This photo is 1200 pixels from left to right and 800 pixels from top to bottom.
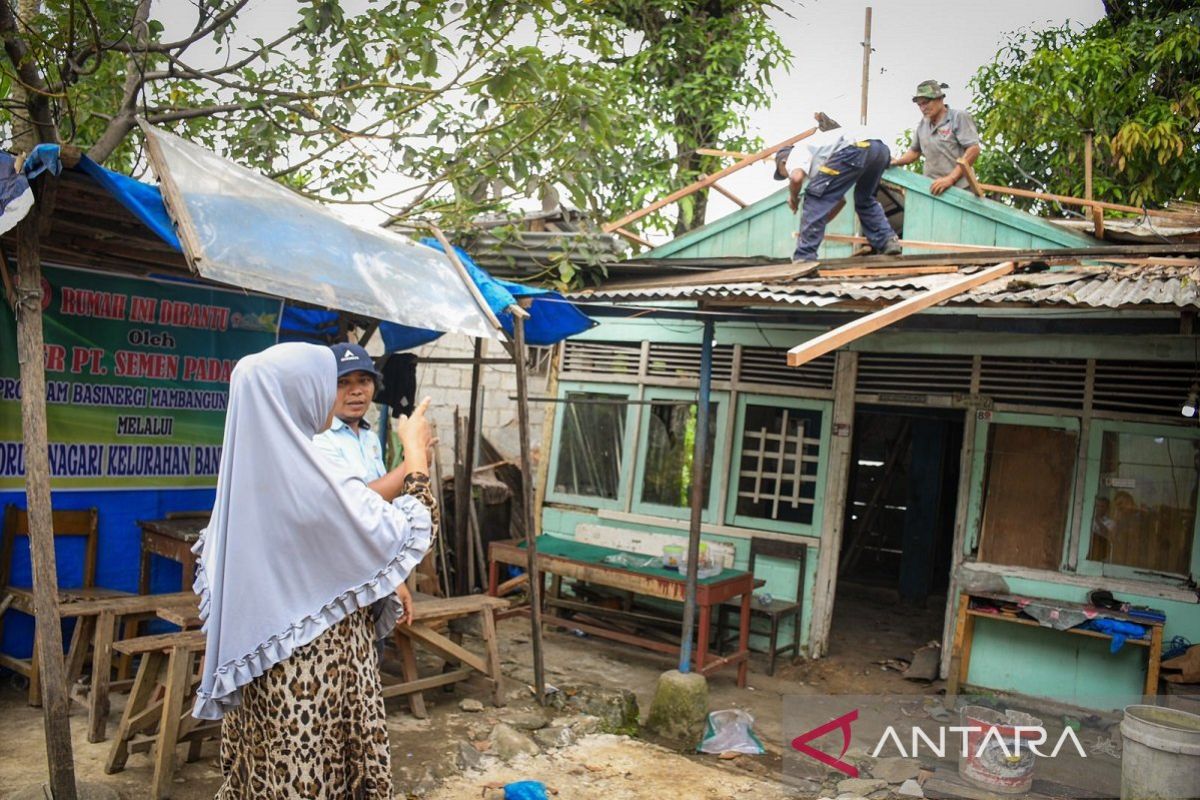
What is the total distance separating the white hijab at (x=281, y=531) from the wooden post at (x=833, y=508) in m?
5.72

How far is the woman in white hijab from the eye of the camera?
98.4 inches

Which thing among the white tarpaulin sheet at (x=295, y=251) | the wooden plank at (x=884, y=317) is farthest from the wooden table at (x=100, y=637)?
the wooden plank at (x=884, y=317)

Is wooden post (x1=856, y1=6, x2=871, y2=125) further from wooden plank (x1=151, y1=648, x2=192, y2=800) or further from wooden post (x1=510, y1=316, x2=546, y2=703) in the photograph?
wooden plank (x1=151, y1=648, x2=192, y2=800)

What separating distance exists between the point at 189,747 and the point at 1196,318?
21.6 ft

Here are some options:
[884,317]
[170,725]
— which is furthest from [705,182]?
[170,725]

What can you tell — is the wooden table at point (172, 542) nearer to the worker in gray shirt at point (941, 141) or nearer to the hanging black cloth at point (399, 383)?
the hanging black cloth at point (399, 383)

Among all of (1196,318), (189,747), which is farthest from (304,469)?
(1196,318)

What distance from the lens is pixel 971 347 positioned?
7324 millimetres

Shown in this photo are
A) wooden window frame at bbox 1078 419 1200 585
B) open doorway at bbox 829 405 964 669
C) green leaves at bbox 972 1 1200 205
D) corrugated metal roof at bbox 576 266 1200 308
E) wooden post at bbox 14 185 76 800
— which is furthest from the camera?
green leaves at bbox 972 1 1200 205

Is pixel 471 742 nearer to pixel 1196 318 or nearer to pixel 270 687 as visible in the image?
pixel 270 687

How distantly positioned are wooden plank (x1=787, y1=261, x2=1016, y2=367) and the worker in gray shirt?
5.31 ft

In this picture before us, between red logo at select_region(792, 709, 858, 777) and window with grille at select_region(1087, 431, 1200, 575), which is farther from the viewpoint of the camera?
window with grille at select_region(1087, 431, 1200, 575)

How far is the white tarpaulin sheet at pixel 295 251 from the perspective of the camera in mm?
3861

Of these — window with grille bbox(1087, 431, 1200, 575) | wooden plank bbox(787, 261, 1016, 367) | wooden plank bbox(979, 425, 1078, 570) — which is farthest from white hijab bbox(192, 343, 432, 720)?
window with grille bbox(1087, 431, 1200, 575)
